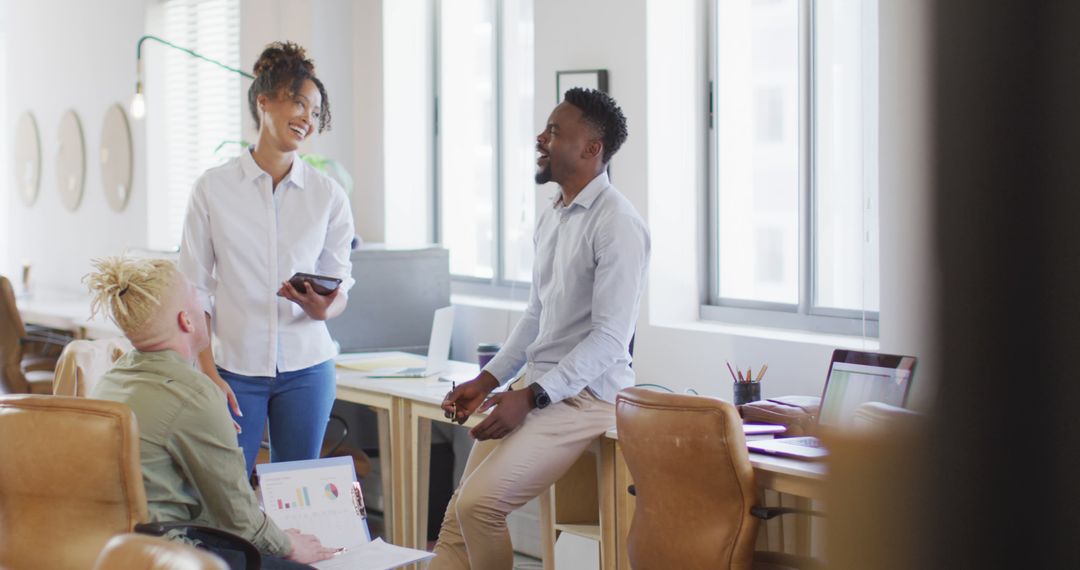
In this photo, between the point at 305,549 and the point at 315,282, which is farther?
the point at 315,282

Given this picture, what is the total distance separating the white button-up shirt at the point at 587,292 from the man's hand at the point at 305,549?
2.34 feet

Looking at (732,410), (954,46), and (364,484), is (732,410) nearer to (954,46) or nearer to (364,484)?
(954,46)

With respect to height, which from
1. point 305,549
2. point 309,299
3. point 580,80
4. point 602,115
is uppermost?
point 580,80

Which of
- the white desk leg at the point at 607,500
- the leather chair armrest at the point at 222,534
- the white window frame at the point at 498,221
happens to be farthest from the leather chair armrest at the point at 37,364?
the leather chair armrest at the point at 222,534

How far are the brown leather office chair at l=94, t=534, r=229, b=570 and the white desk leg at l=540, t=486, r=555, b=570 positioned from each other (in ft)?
6.29

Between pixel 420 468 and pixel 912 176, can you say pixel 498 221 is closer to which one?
pixel 420 468

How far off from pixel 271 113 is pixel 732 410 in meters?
1.40

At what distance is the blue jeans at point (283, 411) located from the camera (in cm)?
285

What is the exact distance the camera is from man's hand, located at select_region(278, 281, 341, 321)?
2822mm

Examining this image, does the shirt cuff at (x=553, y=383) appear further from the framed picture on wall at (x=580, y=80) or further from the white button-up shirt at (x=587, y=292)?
the framed picture on wall at (x=580, y=80)

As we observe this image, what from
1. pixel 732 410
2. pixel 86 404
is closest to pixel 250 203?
pixel 86 404

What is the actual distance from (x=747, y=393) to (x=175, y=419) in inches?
61.4

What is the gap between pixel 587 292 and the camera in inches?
112

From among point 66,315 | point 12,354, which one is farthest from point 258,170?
point 66,315
